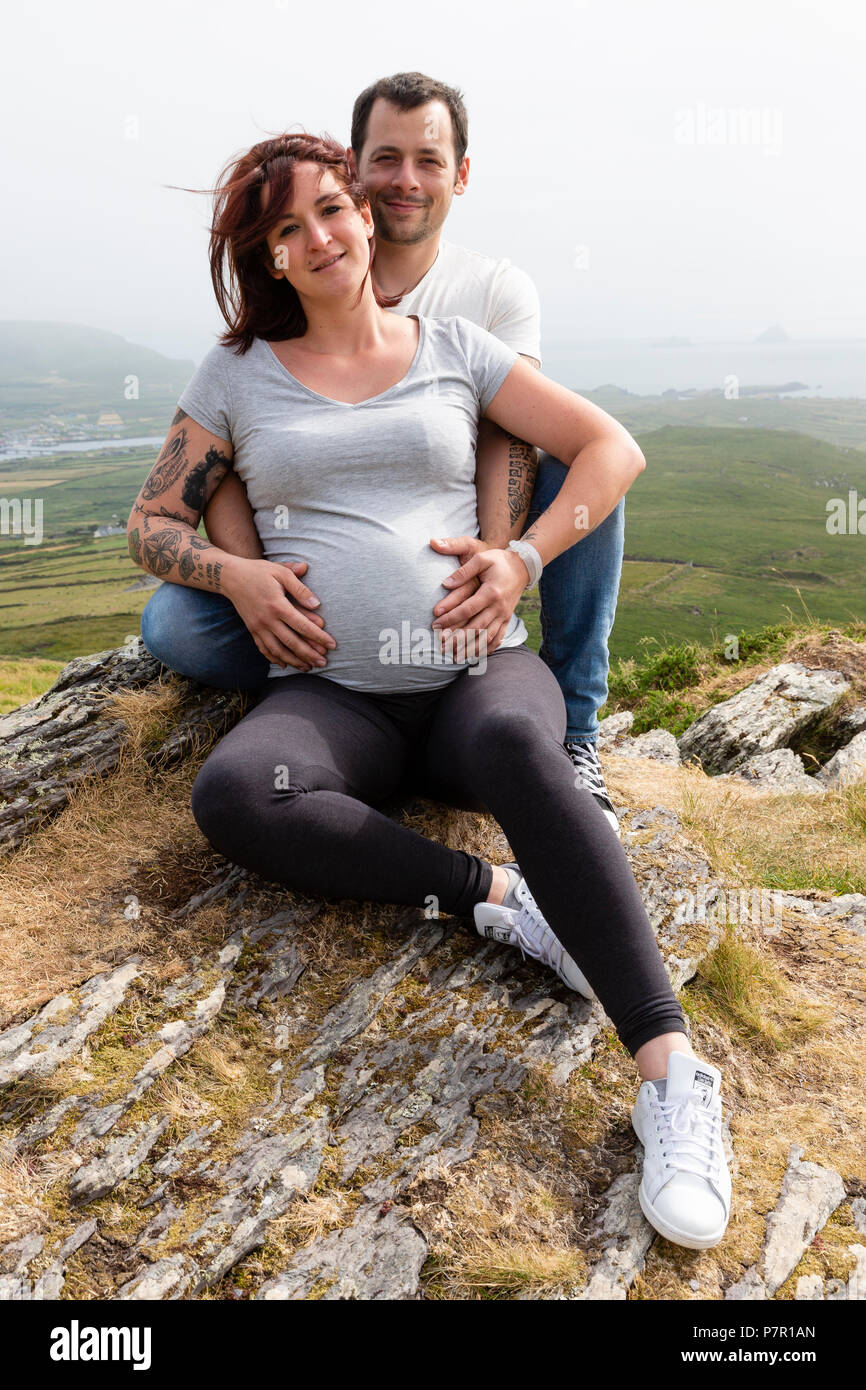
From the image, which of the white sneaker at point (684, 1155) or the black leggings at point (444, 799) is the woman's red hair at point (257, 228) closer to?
the black leggings at point (444, 799)

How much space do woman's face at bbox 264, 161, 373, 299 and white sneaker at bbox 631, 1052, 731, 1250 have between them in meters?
3.44

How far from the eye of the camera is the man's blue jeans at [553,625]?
4527 mm

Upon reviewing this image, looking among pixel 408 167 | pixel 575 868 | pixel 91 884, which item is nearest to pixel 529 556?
pixel 575 868

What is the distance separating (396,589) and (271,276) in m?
1.65

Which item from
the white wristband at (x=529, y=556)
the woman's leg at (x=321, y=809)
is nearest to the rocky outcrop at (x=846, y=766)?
the white wristband at (x=529, y=556)

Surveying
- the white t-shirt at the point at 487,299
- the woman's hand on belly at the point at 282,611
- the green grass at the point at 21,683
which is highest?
the white t-shirt at the point at 487,299

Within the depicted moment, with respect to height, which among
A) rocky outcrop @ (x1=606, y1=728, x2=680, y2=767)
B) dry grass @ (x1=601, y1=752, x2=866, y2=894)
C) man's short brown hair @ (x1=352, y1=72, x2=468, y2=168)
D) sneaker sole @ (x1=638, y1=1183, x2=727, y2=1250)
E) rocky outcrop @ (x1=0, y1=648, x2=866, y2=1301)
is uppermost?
man's short brown hair @ (x1=352, y1=72, x2=468, y2=168)

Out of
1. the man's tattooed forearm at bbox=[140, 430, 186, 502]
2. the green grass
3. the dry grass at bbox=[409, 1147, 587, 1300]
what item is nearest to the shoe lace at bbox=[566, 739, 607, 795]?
the dry grass at bbox=[409, 1147, 587, 1300]

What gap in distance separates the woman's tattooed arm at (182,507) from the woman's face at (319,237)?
823 millimetres

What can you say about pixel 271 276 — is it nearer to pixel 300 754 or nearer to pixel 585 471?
pixel 585 471

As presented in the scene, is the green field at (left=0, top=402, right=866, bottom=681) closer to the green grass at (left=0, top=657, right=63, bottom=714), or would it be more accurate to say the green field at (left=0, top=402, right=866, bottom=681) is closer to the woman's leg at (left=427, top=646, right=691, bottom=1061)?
the green grass at (left=0, top=657, right=63, bottom=714)

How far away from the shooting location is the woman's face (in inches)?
152

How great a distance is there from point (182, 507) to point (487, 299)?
7.47 ft

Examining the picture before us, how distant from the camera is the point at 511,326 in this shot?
5148 mm
